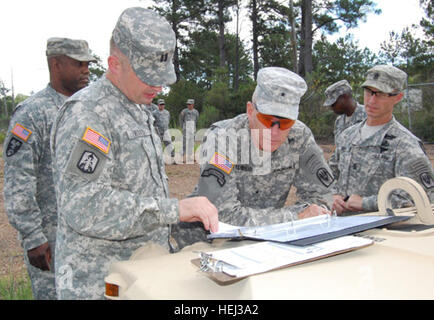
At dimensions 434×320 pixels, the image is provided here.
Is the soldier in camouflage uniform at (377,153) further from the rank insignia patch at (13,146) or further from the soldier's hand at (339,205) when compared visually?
the rank insignia patch at (13,146)

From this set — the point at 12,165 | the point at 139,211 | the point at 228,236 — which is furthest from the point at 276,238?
the point at 12,165

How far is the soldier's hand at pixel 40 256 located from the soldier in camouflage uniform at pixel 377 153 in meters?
1.76

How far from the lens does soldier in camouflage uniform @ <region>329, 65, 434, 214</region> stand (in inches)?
101

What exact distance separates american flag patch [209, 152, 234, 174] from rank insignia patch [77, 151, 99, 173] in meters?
0.69

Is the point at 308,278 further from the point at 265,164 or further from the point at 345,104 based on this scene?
the point at 345,104

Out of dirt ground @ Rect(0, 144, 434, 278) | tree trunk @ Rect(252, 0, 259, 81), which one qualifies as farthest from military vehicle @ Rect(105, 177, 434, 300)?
tree trunk @ Rect(252, 0, 259, 81)

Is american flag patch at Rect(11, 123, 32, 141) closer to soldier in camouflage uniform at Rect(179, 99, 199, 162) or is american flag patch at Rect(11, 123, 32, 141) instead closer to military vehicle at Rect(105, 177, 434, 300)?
military vehicle at Rect(105, 177, 434, 300)

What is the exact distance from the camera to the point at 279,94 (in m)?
1.91

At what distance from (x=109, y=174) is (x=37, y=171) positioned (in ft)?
3.84

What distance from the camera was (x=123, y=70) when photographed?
Result: 1.57m

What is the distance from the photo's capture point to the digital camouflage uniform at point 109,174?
52.4 inches

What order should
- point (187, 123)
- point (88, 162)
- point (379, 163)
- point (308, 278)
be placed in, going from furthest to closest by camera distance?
point (187, 123)
point (379, 163)
point (88, 162)
point (308, 278)

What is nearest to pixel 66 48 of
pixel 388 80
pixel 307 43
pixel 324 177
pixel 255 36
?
pixel 324 177

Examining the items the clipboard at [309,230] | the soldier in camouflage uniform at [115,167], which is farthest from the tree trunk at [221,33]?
the clipboard at [309,230]
